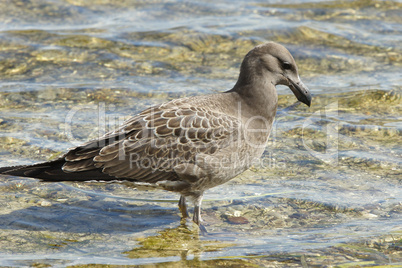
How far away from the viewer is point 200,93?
352 inches

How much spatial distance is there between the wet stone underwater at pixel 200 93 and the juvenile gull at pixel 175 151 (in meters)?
0.58

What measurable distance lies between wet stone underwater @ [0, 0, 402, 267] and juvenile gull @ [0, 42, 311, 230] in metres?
0.58

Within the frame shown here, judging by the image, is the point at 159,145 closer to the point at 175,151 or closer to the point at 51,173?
the point at 175,151

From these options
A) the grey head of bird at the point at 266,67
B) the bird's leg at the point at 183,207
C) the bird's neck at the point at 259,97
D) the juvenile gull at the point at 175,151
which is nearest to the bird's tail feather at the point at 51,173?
the juvenile gull at the point at 175,151

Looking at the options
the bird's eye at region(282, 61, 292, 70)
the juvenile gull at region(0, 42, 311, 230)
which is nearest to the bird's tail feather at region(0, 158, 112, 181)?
the juvenile gull at region(0, 42, 311, 230)

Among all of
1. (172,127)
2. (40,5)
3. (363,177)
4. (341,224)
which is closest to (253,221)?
(341,224)

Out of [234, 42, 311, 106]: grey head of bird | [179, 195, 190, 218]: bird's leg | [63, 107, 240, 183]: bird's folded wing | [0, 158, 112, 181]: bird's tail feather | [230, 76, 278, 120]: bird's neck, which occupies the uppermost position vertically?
[234, 42, 311, 106]: grey head of bird

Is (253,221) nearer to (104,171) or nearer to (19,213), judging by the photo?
(104,171)

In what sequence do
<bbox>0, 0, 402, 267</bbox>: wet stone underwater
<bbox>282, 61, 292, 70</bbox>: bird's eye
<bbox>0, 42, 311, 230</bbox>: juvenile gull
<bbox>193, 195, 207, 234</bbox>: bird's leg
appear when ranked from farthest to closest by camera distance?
<bbox>282, 61, 292, 70</bbox>: bird's eye → <bbox>193, 195, 207, 234</bbox>: bird's leg → <bbox>0, 42, 311, 230</bbox>: juvenile gull → <bbox>0, 0, 402, 267</bbox>: wet stone underwater

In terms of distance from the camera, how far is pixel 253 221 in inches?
230

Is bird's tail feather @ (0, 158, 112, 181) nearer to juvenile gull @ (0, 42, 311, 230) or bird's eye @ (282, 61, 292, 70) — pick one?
juvenile gull @ (0, 42, 311, 230)

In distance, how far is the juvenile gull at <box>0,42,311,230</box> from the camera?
5.52 meters

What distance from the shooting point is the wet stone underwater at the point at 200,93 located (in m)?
5.27

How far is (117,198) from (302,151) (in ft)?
9.15
